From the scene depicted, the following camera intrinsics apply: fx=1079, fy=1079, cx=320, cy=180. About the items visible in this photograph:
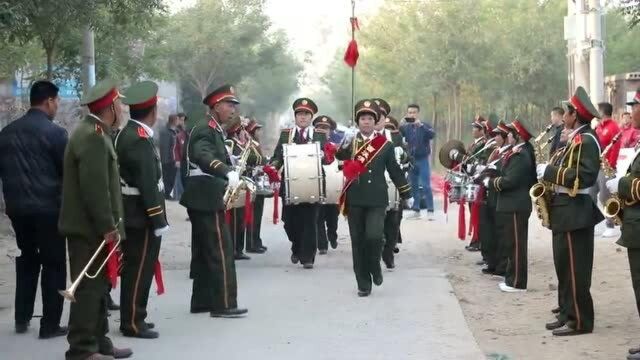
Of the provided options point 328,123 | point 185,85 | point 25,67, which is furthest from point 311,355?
point 185,85

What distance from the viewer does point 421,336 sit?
365 inches

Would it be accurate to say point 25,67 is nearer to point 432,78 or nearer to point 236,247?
point 236,247

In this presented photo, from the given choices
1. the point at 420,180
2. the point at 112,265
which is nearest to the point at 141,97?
the point at 112,265

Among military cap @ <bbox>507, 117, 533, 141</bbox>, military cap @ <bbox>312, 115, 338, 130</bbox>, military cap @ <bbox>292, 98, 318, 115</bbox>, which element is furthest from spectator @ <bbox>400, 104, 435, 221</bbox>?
military cap @ <bbox>507, 117, 533, 141</bbox>

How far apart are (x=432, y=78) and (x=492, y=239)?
89.5ft

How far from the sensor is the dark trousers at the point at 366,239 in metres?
11.4

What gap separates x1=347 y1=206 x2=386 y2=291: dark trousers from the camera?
11438mm

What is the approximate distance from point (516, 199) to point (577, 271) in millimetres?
2468

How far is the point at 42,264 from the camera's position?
927 centimetres

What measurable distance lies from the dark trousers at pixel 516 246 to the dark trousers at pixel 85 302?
17.2 feet

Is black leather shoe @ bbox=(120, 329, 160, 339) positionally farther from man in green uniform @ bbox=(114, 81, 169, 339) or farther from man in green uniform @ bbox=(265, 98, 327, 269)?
man in green uniform @ bbox=(265, 98, 327, 269)

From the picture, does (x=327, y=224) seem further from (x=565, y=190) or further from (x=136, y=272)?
(x=136, y=272)

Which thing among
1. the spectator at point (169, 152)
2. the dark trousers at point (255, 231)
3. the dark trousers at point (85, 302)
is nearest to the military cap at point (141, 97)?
the dark trousers at point (85, 302)

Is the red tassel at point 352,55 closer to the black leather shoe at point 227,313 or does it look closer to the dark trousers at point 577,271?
the black leather shoe at point 227,313
